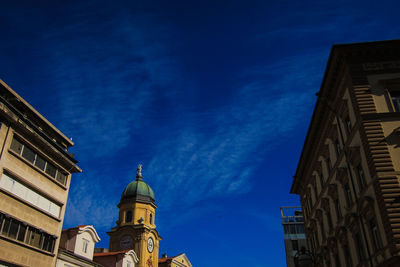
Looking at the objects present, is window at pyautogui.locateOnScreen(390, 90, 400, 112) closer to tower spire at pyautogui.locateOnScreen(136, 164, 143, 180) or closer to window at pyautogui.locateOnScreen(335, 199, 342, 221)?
→ window at pyautogui.locateOnScreen(335, 199, 342, 221)

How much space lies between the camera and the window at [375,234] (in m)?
18.9

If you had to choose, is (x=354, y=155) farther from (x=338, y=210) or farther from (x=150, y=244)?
(x=150, y=244)

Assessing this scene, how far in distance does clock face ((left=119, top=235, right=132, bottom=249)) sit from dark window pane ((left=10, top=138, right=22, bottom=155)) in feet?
132

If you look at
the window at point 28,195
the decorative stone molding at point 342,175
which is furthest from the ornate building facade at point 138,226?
the decorative stone molding at point 342,175

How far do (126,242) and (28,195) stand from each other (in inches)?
1549

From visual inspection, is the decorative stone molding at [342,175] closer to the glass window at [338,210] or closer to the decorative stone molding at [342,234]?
the glass window at [338,210]

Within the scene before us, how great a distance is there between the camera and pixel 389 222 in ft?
57.8

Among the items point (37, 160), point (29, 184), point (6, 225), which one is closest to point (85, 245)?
point (37, 160)

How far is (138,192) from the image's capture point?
7112cm

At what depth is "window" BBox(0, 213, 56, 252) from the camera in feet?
84.0

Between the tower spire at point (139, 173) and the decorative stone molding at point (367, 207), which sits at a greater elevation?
the tower spire at point (139, 173)

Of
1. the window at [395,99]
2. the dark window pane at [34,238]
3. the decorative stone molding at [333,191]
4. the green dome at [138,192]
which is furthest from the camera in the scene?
the green dome at [138,192]

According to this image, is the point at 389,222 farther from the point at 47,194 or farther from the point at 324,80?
the point at 47,194

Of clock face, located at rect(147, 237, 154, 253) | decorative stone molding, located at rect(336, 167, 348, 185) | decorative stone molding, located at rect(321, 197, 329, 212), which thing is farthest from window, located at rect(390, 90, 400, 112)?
clock face, located at rect(147, 237, 154, 253)
